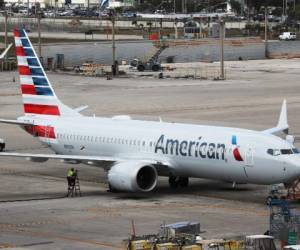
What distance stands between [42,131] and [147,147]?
26.4 feet

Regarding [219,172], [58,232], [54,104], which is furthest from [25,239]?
[54,104]

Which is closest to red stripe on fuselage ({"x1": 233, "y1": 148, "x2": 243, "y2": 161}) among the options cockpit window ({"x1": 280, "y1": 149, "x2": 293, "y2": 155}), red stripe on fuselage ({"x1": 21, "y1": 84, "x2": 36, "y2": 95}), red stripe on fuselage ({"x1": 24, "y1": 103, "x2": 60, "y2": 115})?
cockpit window ({"x1": 280, "y1": 149, "x2": 293, "y2": 155})

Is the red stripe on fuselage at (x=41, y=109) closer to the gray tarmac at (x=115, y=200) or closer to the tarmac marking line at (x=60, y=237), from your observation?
the gray tarmac at (x=115, y=200)

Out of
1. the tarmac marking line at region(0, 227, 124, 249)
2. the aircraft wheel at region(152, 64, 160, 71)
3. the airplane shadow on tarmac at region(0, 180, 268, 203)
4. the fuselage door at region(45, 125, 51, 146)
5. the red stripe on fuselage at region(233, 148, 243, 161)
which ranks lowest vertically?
the aircraft wheel at region(152, 64, 160, 71)

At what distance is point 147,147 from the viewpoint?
52.6m

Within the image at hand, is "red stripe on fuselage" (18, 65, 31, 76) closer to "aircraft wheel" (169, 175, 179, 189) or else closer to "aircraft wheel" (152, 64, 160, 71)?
"aircraft wheel" (169, 175, 179, 189)

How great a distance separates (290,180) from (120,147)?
9.95 m

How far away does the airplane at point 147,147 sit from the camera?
48188mm

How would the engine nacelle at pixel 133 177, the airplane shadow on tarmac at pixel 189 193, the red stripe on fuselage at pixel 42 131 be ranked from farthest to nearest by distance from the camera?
the red stripe on fuselage at pixel 42 131, the airplane shadow on tarmac at pixel 189 193, the engine nacelle at pixel 133 177

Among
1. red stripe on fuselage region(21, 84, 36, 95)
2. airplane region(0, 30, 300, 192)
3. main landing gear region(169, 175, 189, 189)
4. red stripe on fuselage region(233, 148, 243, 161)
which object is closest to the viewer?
airplane region(0, 30, 300, 192)

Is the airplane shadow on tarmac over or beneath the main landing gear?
beneath

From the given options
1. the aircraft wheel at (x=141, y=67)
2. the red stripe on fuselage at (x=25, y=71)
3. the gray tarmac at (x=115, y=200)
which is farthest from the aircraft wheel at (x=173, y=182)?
the aircraft wheel at (x=141, y=67)

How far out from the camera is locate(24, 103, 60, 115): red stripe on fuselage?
5941 cm

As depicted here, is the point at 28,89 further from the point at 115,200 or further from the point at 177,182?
the point at 115,200
